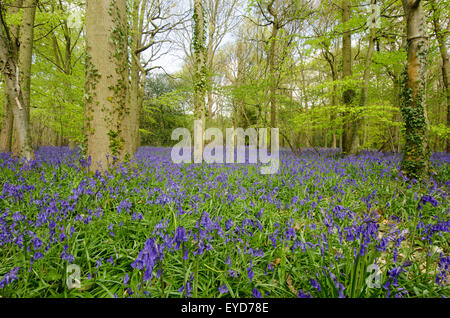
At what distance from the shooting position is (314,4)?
1092 centimetres

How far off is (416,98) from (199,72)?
5.42 meters

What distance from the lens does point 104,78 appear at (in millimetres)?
3424

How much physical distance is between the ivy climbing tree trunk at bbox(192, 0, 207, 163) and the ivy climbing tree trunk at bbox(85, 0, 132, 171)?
10.1 feet

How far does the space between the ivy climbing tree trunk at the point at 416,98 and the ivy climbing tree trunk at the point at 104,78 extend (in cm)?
540

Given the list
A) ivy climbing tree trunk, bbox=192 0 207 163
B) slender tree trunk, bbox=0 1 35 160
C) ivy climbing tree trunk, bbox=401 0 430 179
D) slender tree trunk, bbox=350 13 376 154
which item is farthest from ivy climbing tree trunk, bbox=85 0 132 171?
slender tree trunk, bbox=350 13 376 154

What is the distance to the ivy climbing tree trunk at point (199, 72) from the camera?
643cm

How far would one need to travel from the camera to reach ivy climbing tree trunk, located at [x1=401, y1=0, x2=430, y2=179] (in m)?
3.94

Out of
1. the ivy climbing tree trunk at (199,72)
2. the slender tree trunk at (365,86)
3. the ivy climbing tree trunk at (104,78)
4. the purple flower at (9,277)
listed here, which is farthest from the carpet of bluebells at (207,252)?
the slender tree trunk at (365,86)

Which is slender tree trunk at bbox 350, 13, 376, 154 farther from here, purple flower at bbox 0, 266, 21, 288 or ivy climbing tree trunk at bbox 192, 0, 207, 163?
purple flower at bbox 0, 266, 21, 288

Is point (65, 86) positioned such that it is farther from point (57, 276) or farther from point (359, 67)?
point (359, 67)

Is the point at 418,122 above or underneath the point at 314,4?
underneath

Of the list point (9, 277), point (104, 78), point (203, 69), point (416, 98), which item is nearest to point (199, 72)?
point (203, 69)
